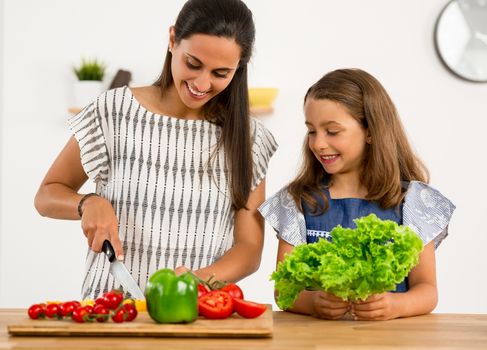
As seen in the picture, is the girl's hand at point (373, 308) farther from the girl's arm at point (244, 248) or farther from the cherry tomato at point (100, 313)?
the cherry tomato at point (100, 313)

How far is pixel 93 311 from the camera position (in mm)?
1720

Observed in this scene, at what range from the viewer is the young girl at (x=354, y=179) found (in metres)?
2.29

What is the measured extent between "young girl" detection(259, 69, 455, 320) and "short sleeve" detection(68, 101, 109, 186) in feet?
1.62

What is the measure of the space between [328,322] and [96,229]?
0.63m

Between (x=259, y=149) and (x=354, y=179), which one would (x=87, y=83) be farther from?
(x=354, y=179)

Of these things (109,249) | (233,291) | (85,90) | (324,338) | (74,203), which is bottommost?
(324,338)

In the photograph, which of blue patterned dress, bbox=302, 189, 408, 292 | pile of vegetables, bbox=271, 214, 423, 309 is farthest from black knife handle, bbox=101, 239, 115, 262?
blue patterned dress, bbox=302, 189, 408, 292

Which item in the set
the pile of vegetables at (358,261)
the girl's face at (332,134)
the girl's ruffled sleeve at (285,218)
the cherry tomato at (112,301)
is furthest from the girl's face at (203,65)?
the cherry tomato at (112,301)

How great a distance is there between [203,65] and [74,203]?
1.75 feet

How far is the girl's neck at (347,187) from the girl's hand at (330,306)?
1.60 feet

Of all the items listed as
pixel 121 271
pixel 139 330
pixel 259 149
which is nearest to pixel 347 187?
pixel 259 149

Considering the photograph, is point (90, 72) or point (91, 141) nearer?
point (91, 141)

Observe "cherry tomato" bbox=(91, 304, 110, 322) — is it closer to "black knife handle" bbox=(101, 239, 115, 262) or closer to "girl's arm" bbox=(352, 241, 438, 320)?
"black knife handle" bbox=(101, 239, 115, 262)

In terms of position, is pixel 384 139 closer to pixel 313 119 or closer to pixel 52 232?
pixel 313 119
